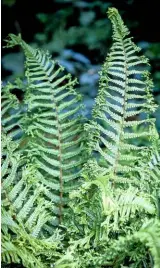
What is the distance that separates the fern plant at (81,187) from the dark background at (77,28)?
2.00 metres

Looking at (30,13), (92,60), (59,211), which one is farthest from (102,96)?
(30,13)

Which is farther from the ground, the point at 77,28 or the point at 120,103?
the point at 77,28

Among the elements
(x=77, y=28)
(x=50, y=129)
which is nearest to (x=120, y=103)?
(x=50, y=129)

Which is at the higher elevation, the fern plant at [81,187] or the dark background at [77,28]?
the dark background at [77,28]

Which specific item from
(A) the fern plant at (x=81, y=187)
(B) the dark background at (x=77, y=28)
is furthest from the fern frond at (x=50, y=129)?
(B) the dark background at (x=77, y=28)

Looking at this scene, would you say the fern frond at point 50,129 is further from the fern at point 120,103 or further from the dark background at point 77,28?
the dark background at point 77,28

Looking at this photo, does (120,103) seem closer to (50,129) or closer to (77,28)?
(50,129)

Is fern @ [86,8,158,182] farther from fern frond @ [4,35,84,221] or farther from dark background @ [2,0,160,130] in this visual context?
dark background @ [2,0,160,130]

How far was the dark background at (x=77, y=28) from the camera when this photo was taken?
11.6ft

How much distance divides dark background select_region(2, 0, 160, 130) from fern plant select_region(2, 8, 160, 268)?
200 cm

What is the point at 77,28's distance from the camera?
368cm

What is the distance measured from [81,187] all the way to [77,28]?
2670 millimetres

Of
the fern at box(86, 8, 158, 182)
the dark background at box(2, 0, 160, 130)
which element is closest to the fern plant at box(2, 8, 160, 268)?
the fern at box(86, 8, 158, 182)

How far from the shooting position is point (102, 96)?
54.0 inches
